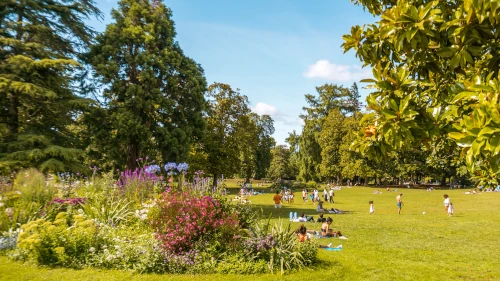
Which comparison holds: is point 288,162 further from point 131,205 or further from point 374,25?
point 374,25

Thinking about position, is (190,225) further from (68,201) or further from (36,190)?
(36,190)

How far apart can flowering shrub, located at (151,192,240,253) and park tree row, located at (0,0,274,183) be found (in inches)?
326

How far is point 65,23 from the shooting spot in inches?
691

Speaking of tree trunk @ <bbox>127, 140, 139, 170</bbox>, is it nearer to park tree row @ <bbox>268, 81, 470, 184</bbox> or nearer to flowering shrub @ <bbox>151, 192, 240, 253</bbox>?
flowering shrub @ <bbox>151, 192, 240, 253</bbox>

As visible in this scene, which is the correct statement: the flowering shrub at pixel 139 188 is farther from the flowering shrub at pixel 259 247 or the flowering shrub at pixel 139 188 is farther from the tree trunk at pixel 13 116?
the tree trunk at pixel 13 116

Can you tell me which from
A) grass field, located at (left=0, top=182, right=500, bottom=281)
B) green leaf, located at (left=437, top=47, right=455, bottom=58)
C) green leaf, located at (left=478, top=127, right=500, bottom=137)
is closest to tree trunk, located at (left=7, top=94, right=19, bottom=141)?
grass field, located at (left=0, top=182, right=500, bottom=281)

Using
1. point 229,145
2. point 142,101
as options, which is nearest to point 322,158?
point 229,145

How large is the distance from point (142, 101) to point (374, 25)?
2048 cm

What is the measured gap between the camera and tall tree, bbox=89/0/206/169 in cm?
2119

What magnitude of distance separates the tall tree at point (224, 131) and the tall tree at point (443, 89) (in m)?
25.9

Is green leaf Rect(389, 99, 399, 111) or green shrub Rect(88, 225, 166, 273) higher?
green leaf Rect(389, 99, 399, 111)

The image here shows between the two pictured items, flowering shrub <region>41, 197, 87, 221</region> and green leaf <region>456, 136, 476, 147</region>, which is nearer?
green leaf <region>456, 136, 476, 147</region>

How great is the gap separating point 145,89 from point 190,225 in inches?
658

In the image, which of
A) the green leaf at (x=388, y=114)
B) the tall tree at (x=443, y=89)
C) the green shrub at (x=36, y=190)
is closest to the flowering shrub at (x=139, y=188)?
the green shrub at (x=36, y=190)
